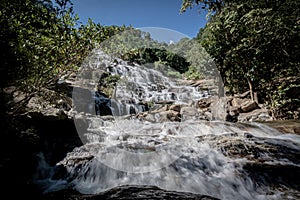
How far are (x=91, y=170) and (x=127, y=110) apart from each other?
21.4 feet

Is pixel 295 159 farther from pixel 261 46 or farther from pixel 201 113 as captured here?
pixel 261 46

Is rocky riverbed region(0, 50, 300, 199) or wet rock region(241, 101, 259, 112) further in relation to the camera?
wet rock region(241, 101, 259, 112)

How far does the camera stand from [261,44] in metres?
8.56

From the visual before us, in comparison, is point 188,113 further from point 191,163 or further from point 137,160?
point 137,160

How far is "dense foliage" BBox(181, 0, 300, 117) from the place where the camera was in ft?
27.0

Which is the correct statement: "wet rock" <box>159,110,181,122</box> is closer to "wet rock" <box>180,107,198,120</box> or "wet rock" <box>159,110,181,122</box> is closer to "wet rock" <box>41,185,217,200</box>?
"wet rock" <box>180,107,198,120</box>

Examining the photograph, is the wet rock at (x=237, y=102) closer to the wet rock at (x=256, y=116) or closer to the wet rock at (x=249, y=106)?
the wet rock at (x=249, y=106)

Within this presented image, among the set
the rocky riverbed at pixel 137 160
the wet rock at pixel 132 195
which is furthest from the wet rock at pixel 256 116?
the wet rock at pixel 132 195

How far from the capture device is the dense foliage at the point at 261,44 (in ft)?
27.0

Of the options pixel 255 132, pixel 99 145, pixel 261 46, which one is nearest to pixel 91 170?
pixel 99 145

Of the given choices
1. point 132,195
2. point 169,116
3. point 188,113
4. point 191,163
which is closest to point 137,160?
point 191,163

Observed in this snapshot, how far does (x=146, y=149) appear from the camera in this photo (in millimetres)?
4113

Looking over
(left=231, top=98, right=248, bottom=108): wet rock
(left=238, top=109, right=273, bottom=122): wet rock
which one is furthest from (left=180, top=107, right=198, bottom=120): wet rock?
(left=231, top=98, right=248, bottom=108): wet rock

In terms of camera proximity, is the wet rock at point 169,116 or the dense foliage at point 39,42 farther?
the wet rock at point 169,116
